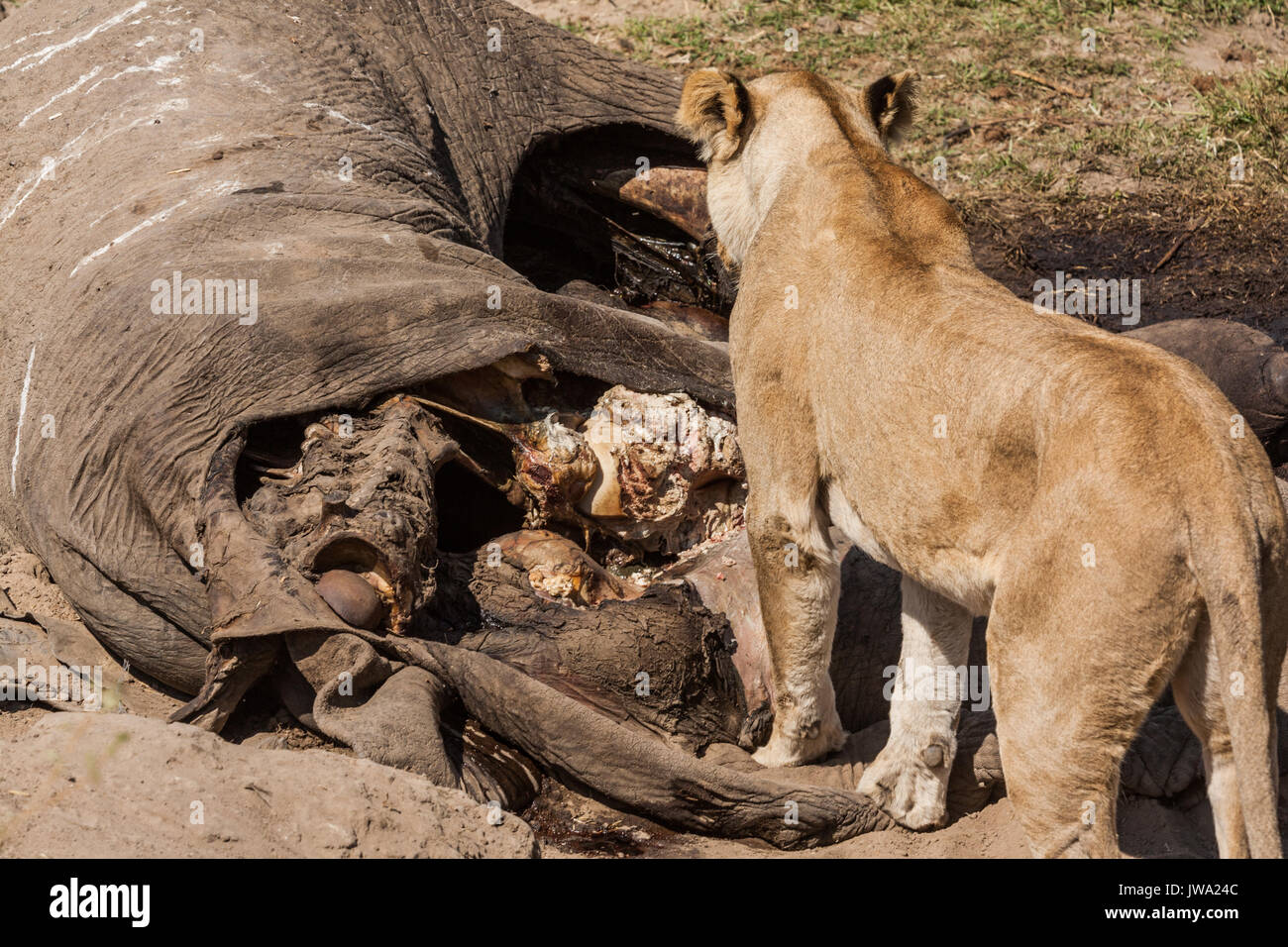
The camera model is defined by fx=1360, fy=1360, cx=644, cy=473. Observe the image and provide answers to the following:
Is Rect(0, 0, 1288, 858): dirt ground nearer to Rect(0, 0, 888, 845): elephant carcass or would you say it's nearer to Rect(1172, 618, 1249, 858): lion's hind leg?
Rect(0, 0, 888, 845): elephant carcass

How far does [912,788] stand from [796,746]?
37 cm

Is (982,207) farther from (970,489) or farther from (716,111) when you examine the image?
(970,489)

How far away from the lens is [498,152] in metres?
6.62

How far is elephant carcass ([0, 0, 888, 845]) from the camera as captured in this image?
3828 millimetres

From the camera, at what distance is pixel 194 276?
452cm

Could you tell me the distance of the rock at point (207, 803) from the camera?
305 centimetres

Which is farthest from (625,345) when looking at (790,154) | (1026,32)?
(1026,32)

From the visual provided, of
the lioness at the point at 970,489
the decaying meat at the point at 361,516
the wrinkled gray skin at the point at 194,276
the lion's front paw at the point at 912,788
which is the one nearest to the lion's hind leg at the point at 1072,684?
the lioness at the point at 970,489

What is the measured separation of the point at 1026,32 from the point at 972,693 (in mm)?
6207

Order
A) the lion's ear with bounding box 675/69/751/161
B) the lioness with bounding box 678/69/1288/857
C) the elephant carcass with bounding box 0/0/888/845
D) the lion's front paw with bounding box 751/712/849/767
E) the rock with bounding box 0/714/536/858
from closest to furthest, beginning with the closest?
the lioness with bounding box 678/69/1288/857 → the rock with bounding box 0/714/536/858 → the elephant carcass with bounding box 0/0/888/845 → the lion's front paw with bounding box 751/712/849/767 → the lion's ear with bounding box 675/69/751/161

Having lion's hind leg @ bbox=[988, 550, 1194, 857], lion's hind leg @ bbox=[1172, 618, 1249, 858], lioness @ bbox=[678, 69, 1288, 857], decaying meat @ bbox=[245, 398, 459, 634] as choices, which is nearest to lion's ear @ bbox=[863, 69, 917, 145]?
lioness @ bbox=[678, 69, 1288, 857]

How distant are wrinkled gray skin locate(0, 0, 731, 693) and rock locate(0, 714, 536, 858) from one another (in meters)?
0.58

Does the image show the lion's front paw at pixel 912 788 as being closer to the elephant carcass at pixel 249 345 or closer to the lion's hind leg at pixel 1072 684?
the elephant carcass at pixel 249 345

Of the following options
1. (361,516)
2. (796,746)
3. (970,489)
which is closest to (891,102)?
(970,489)
